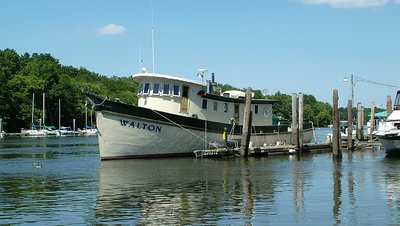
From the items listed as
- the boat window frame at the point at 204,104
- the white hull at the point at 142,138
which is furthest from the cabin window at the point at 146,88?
the boat window frame at the point at 204,104

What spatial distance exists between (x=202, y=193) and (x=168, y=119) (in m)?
15.4

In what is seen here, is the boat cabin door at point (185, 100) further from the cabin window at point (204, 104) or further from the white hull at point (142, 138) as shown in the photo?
the white hull at point (142, 138)

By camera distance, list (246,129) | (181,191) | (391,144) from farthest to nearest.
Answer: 1. (391,144)
2. (246,129)
3. (181,191)

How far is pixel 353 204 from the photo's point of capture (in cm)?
1758

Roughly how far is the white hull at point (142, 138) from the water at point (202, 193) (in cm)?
167

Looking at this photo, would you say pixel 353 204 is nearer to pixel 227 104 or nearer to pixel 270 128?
pixel 227 104

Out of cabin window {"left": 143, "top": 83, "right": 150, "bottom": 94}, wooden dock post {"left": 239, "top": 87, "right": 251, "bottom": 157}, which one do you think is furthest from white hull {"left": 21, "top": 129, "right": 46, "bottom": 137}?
wooden dock post {"left": 239, "top": 87, "right": 251, "bottom": 157}

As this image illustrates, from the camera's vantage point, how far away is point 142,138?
34.8 meters

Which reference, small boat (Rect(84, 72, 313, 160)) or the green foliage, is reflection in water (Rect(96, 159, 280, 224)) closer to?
small boat (Rect(84, 72, 313, 160))

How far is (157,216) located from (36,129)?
3988 inches

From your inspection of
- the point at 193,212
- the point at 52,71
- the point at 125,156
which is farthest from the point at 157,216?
the point at 52,71

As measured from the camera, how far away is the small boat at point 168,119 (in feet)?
111

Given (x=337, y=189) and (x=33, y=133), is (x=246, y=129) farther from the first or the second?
(x=33, y=133)

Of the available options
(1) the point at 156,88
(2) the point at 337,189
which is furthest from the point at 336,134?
(2) the point at 337,189
